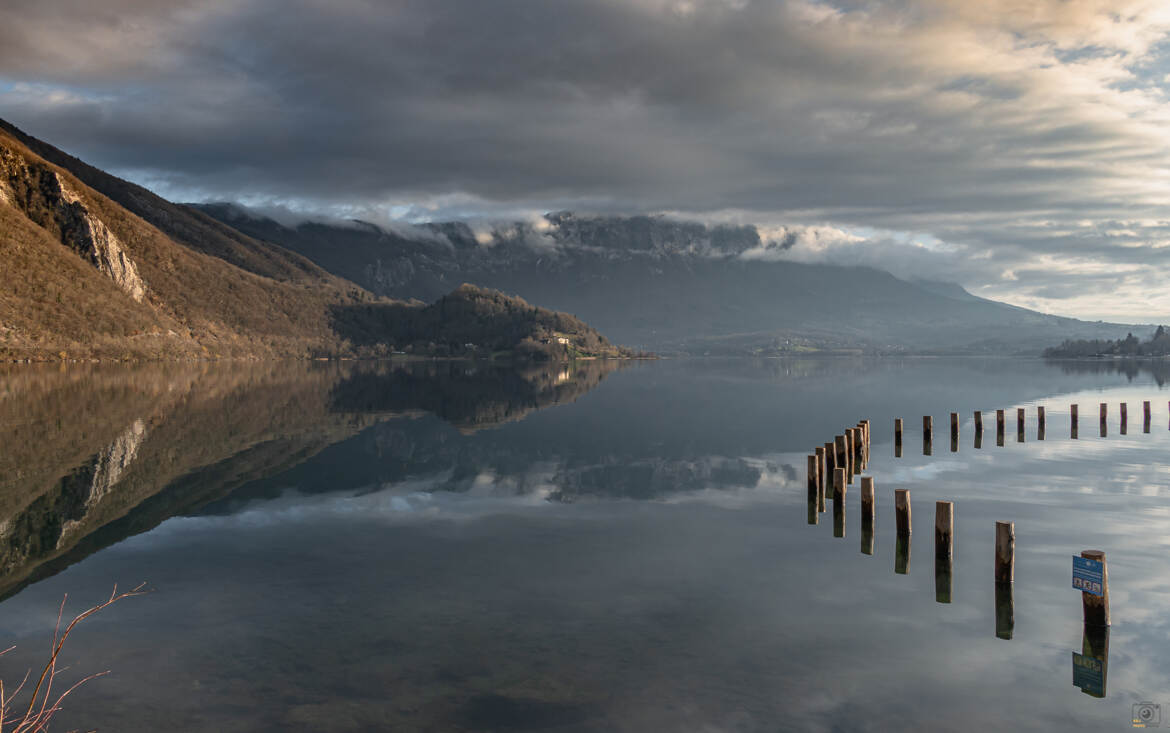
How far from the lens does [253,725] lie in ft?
38.7

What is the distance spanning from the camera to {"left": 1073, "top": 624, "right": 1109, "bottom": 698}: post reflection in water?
13.7 metres

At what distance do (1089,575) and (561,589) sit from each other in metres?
11.1

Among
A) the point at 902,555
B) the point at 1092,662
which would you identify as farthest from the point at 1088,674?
the point at 902,555

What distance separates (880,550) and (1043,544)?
5.38 metres

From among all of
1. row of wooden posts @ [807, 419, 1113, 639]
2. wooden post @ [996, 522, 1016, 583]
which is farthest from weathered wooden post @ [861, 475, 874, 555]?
wooden post @ [996, 522, 1016, 583]

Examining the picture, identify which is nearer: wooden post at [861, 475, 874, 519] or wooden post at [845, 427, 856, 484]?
wooden post at [861, 475, 874, 519]

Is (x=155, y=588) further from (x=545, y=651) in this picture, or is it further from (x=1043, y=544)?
(x=1043, y=544)

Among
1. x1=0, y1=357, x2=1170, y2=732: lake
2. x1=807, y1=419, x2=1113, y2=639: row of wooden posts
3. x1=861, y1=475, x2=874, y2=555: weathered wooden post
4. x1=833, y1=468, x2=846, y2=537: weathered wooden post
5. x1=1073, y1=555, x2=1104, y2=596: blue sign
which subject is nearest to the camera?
x1=0, y1=357, x2=1170, y2=732: lake

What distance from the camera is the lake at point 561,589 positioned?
12719mm

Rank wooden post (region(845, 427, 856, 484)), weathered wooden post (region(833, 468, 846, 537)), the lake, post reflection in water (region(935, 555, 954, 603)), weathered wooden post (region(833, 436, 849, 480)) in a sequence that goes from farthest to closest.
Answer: wooden post (region(845, 427, 856, 484)), weathered wooden post (region(833, 436, 849, 480)), weathered wooden post (region(833, 468, 846, 537)), post reflection in water (region(935, 555, 954, 603)), the lake
